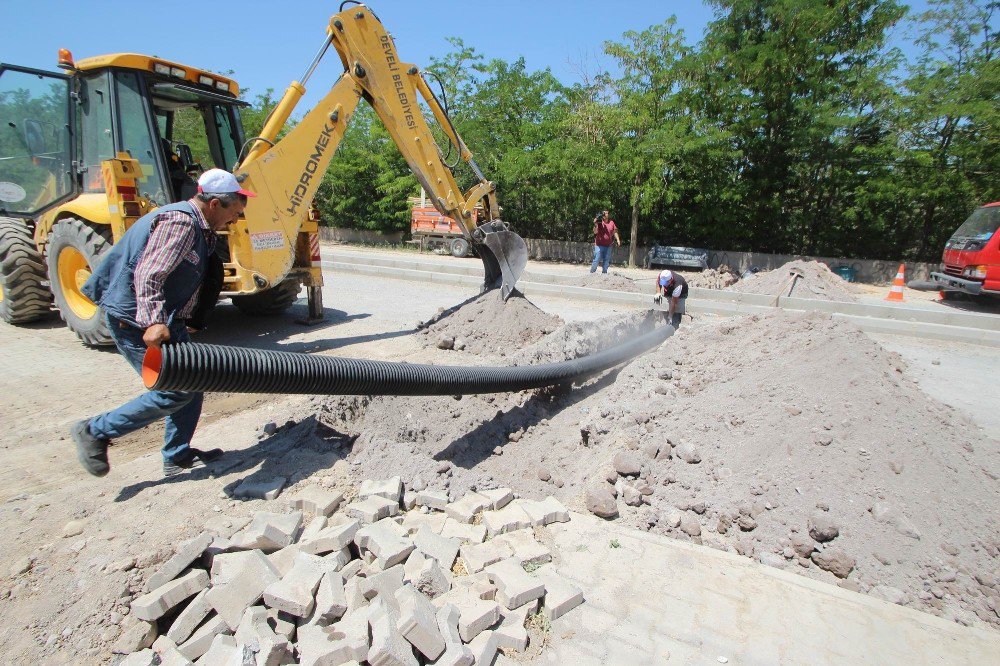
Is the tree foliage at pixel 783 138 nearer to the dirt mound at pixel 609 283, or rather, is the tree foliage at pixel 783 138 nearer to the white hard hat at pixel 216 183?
the dirt mound at pixel 609 283

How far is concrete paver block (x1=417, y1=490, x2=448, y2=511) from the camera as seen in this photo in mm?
3277

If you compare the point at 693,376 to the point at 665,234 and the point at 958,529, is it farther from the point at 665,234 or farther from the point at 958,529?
the point at 665,234

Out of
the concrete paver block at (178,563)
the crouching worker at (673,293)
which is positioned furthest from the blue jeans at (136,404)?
the crouching worker at (673,293)

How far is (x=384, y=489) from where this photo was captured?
3293mm

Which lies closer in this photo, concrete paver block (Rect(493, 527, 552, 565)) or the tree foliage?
concrete paver block (Rect(493, 527, 552, 565))

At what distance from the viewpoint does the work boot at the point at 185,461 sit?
11.7 ft

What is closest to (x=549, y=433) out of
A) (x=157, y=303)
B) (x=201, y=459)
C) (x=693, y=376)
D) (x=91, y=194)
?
(x=693, y=376)

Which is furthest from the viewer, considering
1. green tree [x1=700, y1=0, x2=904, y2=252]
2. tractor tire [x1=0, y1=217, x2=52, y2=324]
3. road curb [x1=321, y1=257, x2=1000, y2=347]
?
green tree [x1=700, y1=0, x2=904, y2=252]

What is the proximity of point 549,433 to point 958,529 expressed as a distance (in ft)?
8.59

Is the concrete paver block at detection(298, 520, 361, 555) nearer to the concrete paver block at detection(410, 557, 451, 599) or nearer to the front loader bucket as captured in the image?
the concrete paver block at detection(410, 557, 451, 599)

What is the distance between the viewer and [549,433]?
4.59m

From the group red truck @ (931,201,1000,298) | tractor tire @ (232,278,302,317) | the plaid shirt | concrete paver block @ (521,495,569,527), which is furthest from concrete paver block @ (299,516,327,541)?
red truck @ (931,201,1000,298)

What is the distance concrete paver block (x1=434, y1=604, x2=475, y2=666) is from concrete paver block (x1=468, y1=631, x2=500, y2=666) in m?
0.02

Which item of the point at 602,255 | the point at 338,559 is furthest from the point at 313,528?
the point at 602,255
